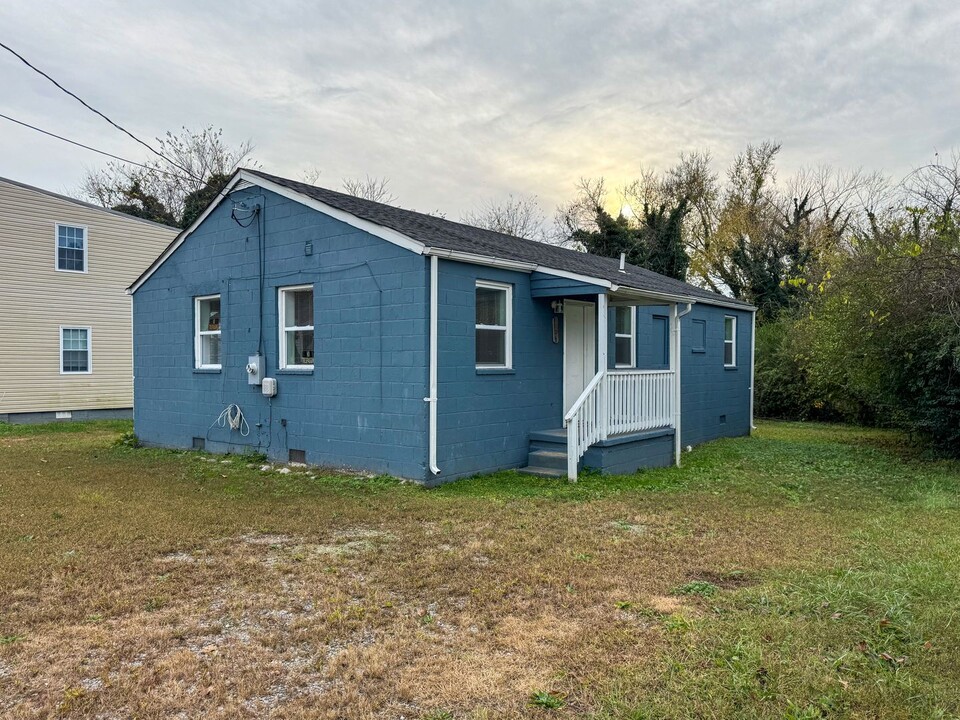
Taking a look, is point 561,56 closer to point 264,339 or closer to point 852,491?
point 264,339

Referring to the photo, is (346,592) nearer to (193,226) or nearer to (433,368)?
(433,368)

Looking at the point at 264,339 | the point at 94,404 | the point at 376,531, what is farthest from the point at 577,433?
the point at 94,404

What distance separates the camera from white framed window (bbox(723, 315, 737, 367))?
53.1 ft

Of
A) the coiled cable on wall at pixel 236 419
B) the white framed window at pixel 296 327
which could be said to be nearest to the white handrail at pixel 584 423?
the white framed window at pixel 296 327

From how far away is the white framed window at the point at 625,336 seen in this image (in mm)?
12453

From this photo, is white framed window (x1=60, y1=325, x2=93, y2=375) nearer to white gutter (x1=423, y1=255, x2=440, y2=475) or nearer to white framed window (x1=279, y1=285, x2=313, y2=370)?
white framed window (x1=279, y1=285, x2=313, y2=370)

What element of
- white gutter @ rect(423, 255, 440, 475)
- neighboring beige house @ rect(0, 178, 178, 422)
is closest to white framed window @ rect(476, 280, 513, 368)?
white gutter @ rect(423, 255, 440, 475)

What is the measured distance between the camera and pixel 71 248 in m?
18.1

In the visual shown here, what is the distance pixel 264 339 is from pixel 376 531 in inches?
205

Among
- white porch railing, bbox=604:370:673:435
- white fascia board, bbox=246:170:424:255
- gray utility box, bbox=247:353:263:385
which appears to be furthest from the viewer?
gray utility box, bbox=247:353:263:385

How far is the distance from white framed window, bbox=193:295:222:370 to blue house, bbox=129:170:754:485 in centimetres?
3

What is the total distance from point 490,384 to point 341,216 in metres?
3.14

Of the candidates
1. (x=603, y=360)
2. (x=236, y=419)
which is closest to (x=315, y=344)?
(x=236, y=419)

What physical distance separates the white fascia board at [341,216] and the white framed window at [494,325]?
1316 mm
